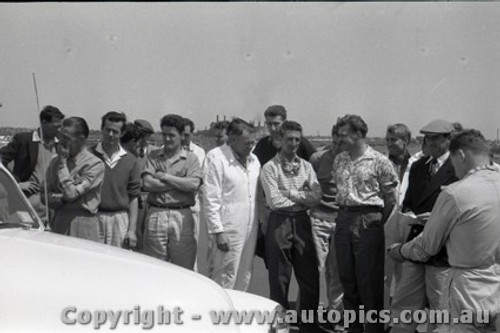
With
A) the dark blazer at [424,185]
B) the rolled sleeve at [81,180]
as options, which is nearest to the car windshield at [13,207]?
the rolled sleeve at [81,180]

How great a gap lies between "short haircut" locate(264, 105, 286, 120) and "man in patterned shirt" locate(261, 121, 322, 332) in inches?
29.0

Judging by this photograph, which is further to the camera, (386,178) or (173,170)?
(173,170)

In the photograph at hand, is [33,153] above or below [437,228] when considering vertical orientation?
above

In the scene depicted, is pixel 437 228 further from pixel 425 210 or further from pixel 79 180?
pixel 79 180

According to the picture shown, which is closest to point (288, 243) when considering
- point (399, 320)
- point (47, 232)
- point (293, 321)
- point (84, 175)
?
point (293, 321)

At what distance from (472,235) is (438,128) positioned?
67.1 inches

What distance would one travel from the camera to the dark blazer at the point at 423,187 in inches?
198

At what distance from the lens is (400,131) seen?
21.7 feet

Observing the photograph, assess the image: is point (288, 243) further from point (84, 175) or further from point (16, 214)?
point (16, 214)

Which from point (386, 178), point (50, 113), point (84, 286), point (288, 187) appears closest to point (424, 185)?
point (386, 178)

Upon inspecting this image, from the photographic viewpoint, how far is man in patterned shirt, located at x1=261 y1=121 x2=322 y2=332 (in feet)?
17.9

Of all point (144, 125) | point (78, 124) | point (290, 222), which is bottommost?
point (290, 222)

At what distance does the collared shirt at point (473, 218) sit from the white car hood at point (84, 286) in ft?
4.93

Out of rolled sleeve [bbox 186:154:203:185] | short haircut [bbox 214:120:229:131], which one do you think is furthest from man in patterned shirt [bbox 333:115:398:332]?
short haircut [bbox 214:120:229:131]
